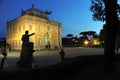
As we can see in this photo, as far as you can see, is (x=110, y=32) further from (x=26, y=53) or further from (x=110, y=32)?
(x=26, y=53)

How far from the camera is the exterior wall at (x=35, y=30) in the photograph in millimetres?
64375

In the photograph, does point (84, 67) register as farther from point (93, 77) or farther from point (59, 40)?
point (59, 40)

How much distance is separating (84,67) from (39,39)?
5420cm

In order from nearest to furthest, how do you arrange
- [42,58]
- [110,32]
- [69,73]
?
1. [69,73]
2. [110,32]
3. [42,58]

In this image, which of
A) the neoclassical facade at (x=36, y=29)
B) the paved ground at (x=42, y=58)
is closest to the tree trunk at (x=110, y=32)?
the paved ground at (x=42, y=58)

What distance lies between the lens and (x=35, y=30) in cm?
6569

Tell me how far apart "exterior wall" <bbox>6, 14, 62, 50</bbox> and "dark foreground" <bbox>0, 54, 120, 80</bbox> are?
49.8 metres

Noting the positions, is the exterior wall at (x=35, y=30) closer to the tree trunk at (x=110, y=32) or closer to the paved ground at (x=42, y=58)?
the paved ground at (x=42, y=58)

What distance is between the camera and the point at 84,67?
13.3 m

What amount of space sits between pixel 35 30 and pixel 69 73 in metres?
55.5

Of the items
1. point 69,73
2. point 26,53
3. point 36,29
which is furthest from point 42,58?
point 36,29

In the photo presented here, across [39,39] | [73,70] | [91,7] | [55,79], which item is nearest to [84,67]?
[73,70]

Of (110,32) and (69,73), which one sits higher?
(110,32)

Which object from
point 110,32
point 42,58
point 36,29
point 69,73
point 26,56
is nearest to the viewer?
point 69,73
